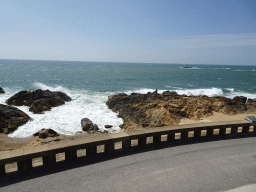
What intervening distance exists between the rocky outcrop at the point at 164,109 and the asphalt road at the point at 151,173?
768 cm

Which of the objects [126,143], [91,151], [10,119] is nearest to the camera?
[91,151]

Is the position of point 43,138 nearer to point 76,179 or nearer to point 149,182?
point 76,179

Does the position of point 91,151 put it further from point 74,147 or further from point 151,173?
point 151,173

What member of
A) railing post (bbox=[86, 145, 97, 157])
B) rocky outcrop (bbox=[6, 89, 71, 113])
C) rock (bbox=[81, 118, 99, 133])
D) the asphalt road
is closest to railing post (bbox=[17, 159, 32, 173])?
the asphalt road

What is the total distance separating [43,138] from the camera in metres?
11.6

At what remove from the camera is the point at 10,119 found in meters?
13.9

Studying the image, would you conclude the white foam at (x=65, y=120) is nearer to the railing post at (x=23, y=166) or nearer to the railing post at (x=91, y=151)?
the railing post at (x=91, y=151)

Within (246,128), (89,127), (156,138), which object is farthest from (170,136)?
(89,127)

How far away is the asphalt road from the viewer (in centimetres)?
343

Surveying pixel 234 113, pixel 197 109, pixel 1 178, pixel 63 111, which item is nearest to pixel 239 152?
pixel 1 178

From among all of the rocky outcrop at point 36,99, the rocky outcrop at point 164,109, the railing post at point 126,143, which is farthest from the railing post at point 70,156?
the rocky outcrop at point 36,99

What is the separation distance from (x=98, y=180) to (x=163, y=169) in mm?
1486

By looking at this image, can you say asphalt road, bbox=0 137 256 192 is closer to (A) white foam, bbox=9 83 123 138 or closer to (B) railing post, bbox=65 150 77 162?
(B) railing post, bbox=65 150 77 162

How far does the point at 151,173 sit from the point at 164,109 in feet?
36.0
